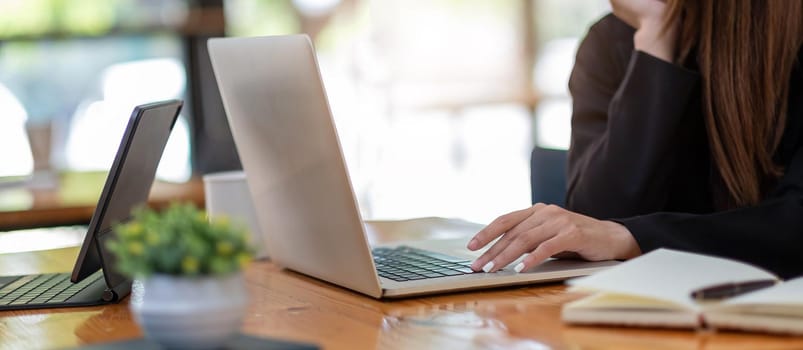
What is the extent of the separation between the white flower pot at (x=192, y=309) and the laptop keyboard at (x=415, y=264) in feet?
1.57

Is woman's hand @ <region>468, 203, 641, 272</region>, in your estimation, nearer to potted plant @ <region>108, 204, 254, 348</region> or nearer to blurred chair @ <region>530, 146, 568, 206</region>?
potted plant @ <region>108, 204, 254, 348</region>

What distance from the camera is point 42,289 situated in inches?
54.6

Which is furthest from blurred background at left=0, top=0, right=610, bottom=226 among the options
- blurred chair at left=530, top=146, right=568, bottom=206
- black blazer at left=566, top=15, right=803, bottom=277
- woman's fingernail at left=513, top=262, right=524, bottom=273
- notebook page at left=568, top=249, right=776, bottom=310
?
notebook page at left=568, top=249, right=776, bottom=310

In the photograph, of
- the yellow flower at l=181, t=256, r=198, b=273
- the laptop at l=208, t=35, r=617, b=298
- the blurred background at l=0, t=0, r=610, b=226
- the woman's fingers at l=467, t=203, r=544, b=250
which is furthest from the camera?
the blurred background at l=0, t=0, r=610, b=226

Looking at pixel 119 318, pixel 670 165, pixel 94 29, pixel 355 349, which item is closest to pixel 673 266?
pixel 355 349

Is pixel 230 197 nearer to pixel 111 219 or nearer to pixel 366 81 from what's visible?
pixel 111 219

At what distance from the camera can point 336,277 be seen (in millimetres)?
1282

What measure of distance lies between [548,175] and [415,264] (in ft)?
2.39

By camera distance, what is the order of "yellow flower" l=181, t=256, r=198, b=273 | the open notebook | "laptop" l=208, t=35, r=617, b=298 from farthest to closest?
"laptop" l=208, t=35, r=617, b=298 < the open notebook < "yellow flower" l=181, t=256, r=198, b=273

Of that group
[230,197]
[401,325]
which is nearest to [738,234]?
[401,325]

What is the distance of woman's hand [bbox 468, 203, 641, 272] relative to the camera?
4.08 ft

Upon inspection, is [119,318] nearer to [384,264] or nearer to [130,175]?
[130,175]

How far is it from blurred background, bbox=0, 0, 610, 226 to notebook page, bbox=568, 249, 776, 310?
145 inches

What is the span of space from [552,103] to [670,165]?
478 cm
